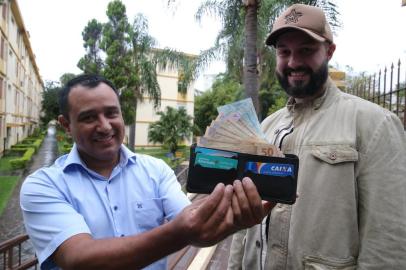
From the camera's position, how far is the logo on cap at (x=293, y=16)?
6.33 ft

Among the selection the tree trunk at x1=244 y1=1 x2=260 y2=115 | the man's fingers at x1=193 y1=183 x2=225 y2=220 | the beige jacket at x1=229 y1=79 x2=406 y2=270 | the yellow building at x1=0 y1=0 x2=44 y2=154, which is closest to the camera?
the man's fingers at x1=193 y1=183 x2=225 y2=220

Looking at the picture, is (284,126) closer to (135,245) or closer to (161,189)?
(161,189)

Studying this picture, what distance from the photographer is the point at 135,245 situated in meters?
1.25

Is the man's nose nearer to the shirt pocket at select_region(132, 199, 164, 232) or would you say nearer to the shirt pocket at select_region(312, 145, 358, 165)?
the shirt pocket at select_region(312, 145, 358, 165)

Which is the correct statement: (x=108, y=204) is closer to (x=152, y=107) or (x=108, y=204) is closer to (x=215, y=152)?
(x=215, y=152)

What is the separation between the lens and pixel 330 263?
175cm

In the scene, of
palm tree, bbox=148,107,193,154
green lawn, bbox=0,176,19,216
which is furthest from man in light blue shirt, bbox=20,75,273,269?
palm tree, bbox=148,107,193,154

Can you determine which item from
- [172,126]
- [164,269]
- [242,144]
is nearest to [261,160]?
[242,144]

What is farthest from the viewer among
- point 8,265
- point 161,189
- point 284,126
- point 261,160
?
point 8,265

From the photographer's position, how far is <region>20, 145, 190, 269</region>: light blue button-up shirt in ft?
4.76

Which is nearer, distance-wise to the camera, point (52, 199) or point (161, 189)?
point (52, 199)

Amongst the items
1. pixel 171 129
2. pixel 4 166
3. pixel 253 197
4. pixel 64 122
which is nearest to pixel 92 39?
pixel 171 129

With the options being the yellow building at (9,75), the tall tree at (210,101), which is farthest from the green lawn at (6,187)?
the tall tree at (210,101)

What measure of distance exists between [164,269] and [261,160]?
788 millimetres
